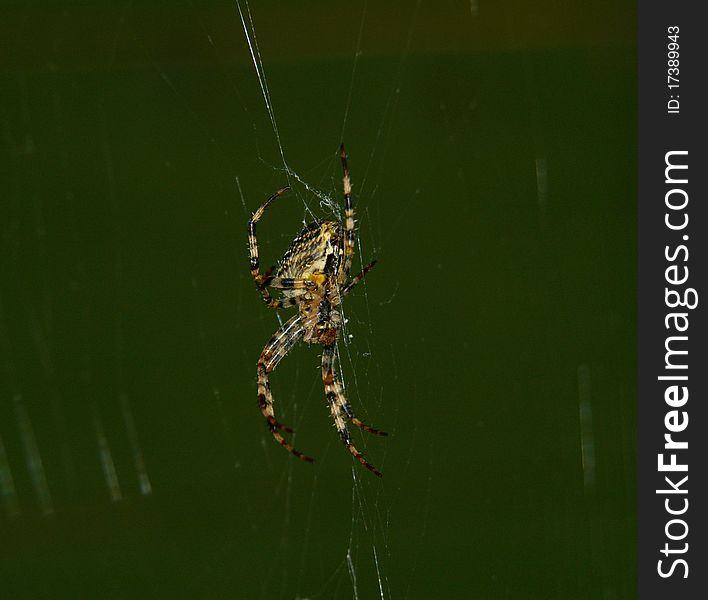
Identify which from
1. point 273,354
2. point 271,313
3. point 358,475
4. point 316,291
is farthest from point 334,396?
point 271,313

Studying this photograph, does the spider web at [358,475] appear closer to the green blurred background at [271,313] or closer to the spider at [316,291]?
the green blurred background at [271,313]

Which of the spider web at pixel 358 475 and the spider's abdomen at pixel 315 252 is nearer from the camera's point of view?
the spider's abdomen at pixel 315 252

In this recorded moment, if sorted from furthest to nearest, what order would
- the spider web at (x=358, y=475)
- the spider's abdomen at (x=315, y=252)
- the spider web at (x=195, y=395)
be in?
the spider web at (x=195, y=395) → the spider web at (x=358, y=475) → the spider's abdomen at (x=315, y=252)

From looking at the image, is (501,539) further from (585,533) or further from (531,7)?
(531,7)

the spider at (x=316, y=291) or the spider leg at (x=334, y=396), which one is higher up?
the spider at (x=316, y=291)

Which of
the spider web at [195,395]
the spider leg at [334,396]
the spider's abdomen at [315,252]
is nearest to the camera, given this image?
the spider's abdomen at [315,252]

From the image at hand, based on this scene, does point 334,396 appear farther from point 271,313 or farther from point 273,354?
point 271,313

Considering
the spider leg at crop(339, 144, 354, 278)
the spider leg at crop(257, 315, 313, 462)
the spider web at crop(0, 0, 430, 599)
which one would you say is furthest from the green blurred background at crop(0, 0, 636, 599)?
the spider leg at crop(339, 144, 354, 278)

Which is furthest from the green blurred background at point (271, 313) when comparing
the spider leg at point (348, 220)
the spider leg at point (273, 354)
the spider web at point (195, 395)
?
the spider leg at point (348, 220)

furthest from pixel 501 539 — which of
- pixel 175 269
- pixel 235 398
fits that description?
pixel 175 269
